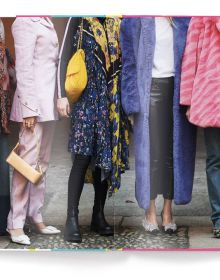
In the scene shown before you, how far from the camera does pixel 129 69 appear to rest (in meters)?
4.84

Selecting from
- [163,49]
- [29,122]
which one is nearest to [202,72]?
[163,49]

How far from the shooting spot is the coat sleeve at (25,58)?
4.82 m

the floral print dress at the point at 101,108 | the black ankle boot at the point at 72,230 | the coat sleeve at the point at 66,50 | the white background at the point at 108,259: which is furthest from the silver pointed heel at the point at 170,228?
the coat sleeve at the point at 66,50

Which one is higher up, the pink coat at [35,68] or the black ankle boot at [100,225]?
the pink coat at [35,68]

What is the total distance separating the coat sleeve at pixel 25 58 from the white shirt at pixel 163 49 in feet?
2.55

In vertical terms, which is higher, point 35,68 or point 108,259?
point 35,68

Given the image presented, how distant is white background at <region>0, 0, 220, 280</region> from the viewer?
4.83 meters

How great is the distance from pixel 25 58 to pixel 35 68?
0.30ft

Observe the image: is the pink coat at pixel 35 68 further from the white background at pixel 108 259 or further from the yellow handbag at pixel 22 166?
the yellow handbag at pixel 22 166

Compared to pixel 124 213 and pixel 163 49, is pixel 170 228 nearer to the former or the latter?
pixel 124 213

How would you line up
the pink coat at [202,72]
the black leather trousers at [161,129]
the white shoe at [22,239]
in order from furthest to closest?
1. the white shoe at [22,239]
2. the black leather trousers at [161,129]
3. the pink coat at [202,72]

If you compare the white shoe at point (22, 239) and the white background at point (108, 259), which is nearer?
the white background at point (108, 259)

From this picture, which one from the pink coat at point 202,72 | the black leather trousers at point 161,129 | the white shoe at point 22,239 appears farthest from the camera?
the white shoe at point 22,239
